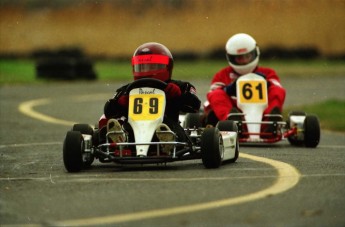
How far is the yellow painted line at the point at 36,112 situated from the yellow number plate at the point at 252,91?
4.39 meters

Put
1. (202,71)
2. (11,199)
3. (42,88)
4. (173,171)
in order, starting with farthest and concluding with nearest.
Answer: (202,71) → (42,88) → (173,171) → (11,199)

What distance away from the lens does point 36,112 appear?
20.9m

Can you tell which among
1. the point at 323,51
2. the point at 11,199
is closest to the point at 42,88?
the point at 323,51

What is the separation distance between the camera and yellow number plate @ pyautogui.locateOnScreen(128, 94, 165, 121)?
11.0 metres

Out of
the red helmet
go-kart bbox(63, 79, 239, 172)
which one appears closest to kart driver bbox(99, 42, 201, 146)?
the red helmet

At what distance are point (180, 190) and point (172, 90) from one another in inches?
96.3

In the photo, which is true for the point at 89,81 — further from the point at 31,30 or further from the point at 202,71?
the point at 31,30

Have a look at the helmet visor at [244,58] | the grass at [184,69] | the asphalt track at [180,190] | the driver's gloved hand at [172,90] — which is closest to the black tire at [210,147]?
the asphalt track at [180,190]

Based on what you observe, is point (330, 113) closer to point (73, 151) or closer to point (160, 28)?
point (73, 151)

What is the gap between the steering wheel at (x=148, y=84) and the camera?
11.2m

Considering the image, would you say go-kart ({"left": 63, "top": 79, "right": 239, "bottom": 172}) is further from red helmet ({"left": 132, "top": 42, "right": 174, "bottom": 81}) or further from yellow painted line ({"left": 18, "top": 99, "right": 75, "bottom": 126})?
yellow painted line ({"left": 18, "top": 99, "right": 75, "bottom": 126})

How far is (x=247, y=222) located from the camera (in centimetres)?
731

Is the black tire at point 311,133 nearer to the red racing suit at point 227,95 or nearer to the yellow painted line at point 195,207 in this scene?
the red racing suit at point 227,95

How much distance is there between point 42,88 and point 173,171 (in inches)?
751
